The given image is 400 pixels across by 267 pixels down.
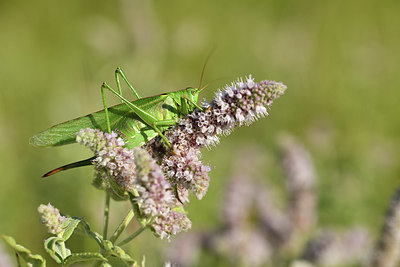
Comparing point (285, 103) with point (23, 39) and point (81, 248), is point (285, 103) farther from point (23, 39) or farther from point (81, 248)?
point (23, 39)

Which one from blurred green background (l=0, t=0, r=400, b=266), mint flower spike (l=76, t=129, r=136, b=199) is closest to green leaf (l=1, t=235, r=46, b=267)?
mint flower spike (l=76, t=129, r=136, b=199)

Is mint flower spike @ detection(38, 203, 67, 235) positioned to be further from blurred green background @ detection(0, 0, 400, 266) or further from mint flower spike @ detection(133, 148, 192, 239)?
blurred green background @ detection(0, 0, 400, 266)

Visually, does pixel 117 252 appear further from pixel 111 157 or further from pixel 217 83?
pixel 217 83

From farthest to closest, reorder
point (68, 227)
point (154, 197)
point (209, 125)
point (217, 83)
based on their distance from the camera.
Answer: point (217, 83) → point (209, 125) → point (68, 227) → point (154, 197)

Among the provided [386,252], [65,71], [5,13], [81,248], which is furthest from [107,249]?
[5,13]

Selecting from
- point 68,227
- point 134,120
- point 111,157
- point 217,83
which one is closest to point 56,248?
point 68,227

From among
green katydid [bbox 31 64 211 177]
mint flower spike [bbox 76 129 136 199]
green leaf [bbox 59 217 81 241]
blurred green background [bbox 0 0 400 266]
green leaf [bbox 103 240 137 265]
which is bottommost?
green leaf [bbox 103 240 137 265]

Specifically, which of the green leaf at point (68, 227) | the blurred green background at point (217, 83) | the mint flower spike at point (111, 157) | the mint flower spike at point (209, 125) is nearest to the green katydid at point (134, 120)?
the mint flower spike at point (209, 125)
